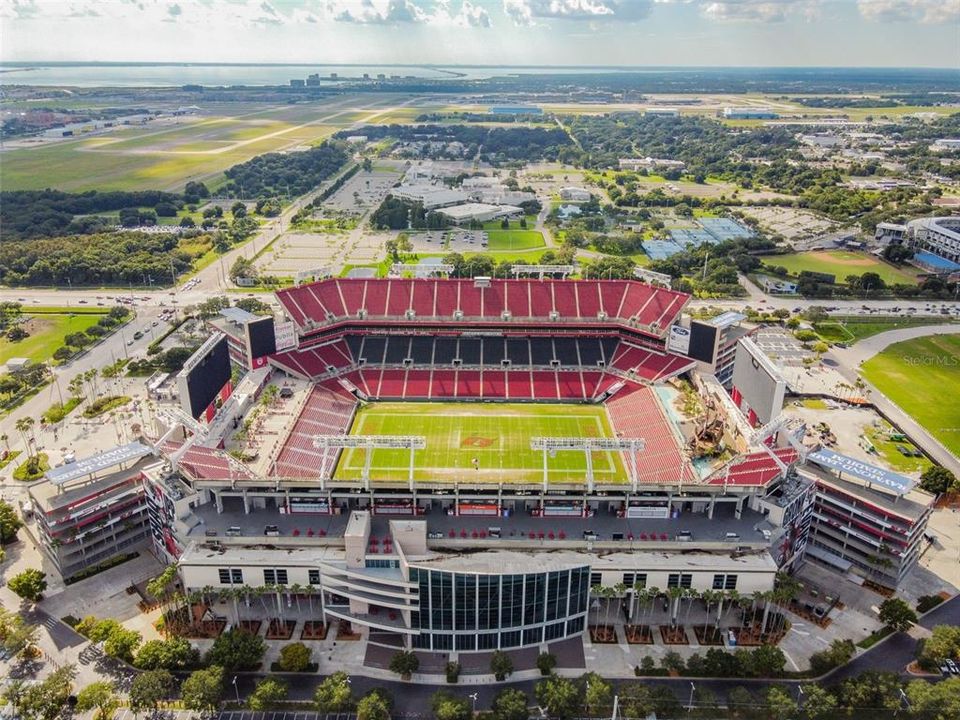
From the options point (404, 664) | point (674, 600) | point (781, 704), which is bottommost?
point (404, 664)

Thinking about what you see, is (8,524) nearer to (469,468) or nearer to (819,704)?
(469,468)

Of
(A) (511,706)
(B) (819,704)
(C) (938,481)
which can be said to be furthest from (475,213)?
(B) (819,704)

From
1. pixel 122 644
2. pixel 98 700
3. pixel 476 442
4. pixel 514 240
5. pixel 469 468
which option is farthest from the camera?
pixel 514 240

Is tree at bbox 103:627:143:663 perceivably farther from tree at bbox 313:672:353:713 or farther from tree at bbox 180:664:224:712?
tree at bbox 313:672:353:713

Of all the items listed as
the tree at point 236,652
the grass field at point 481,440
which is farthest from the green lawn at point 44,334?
the tree at point 236,652

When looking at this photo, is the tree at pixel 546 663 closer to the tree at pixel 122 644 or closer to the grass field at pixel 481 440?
the grass field at pixel 481 440

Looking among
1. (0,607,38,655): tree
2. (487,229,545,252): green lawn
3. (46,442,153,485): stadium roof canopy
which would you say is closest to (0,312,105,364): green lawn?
(46,442,153,485): stadium roof canopy
